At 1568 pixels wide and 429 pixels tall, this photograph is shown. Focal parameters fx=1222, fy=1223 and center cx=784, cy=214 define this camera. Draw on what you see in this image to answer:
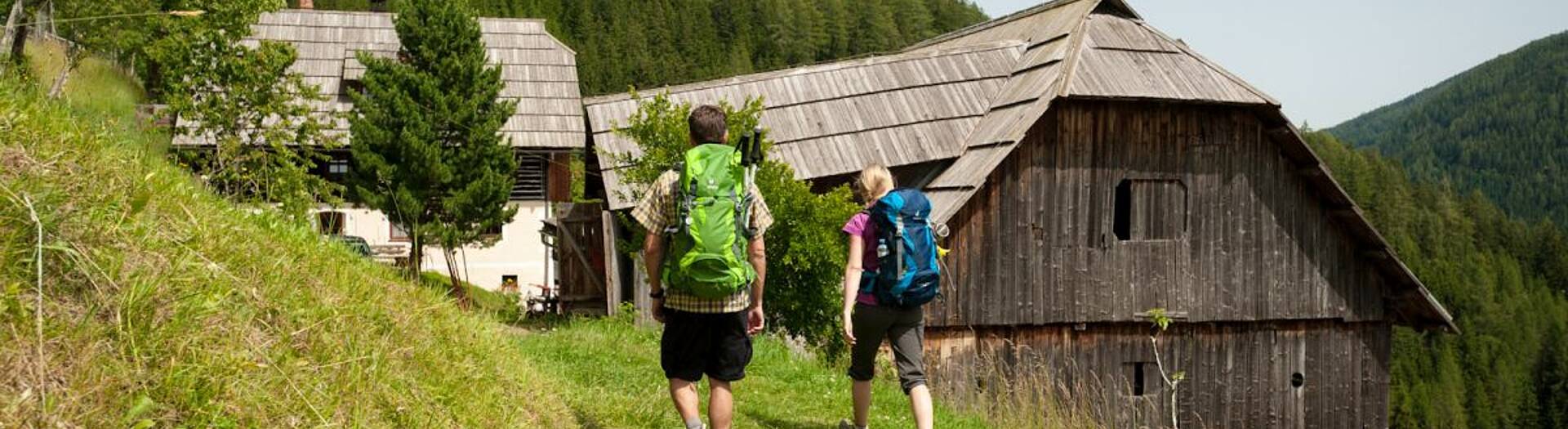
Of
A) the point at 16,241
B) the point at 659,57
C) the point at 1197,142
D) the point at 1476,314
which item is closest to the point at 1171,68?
the point at 1197,142

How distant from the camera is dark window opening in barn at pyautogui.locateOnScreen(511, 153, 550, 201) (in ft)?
108

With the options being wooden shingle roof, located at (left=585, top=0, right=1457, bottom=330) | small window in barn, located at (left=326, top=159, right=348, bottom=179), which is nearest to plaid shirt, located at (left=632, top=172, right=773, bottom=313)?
wooden shingle roof, located at (left=585, top=0, right=1457, bottom=330)

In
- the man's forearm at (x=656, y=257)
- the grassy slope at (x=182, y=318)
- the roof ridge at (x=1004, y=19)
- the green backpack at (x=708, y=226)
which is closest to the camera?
the grassy slope at (x=182, y=318)

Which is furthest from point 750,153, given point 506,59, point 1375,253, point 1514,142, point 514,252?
point 1514,142

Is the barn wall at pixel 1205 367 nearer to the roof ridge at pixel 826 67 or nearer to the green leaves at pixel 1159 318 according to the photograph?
the green leaves at pixel 1159 318

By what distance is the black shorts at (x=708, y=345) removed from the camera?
575cm

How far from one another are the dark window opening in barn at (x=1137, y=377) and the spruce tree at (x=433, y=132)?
477 inches

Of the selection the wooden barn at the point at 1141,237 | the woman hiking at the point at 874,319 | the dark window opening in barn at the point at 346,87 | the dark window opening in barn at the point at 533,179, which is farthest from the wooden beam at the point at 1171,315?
the dark window opening in barn at the point at 346,87

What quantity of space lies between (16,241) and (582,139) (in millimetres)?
29748

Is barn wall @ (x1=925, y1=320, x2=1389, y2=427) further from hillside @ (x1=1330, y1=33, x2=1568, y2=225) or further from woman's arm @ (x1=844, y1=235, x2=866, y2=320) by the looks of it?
hillside @ (x1=1330, y1=33, x2=1568, y2=225)

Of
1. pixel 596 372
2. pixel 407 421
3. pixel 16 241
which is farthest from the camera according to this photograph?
pixel 596 372

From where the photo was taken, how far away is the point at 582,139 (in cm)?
3344

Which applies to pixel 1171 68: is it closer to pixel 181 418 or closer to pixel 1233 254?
pixel 1233 254

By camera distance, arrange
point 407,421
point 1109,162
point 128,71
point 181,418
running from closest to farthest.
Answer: point 181,418
point 407,421
point 1109,162
point 128,71
